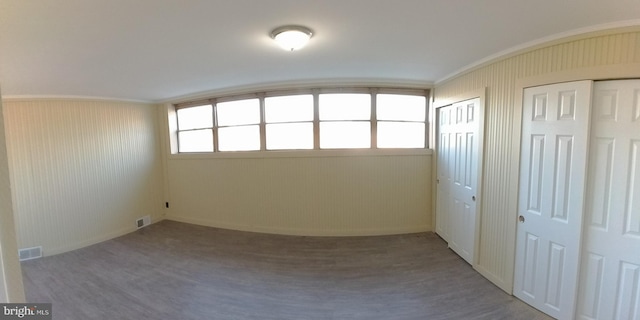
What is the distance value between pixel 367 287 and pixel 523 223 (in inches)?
67.1

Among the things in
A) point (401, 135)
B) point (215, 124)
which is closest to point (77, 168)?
point (215, 124)

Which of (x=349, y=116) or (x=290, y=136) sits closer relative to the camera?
(x=349, y=116)

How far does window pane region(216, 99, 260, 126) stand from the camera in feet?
14.1

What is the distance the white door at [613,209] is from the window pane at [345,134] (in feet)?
8.34

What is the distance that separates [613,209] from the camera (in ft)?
6.31

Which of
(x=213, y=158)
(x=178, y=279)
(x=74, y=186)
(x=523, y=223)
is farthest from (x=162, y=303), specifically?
(x=523, y=223)

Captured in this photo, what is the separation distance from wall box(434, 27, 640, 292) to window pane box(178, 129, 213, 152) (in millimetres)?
4353

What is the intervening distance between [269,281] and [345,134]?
244 centimetres

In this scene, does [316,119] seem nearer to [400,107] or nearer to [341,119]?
[341,119]

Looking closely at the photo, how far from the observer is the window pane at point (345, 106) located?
4.04m

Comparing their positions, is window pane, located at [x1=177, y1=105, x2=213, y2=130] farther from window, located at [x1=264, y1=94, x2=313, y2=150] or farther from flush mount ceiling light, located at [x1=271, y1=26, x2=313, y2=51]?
flush mount ceiling light, located at [x1=271, y1=26, x2=313, y2=51]

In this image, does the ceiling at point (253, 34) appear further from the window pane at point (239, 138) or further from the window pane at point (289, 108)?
the window pane at point (239, 138)

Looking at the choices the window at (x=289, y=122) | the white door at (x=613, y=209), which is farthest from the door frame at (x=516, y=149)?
the window at (x=289, y=122)


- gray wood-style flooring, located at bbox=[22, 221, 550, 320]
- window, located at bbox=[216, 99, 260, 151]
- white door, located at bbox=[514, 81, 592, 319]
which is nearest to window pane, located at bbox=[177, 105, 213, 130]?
window, located at bbox=[216, 99, 260, 151]
